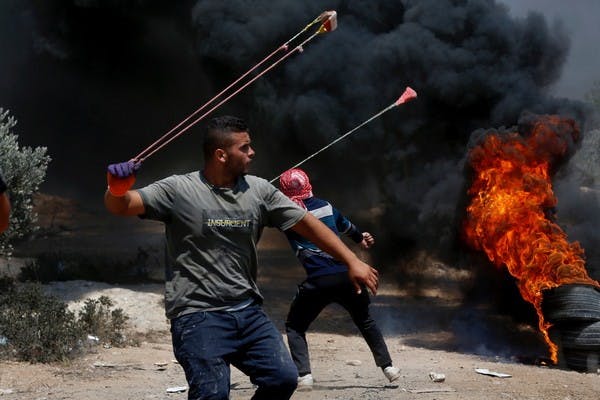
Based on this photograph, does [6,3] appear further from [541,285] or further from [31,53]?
[541,285]

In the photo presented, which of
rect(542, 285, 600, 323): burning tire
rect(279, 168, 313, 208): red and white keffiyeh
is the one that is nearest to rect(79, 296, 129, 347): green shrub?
rect(279, 168, 313, 208): red and white keffiyeh

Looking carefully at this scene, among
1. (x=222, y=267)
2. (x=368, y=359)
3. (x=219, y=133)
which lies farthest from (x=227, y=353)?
(x=368, y=359)

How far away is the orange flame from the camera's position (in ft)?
25.8

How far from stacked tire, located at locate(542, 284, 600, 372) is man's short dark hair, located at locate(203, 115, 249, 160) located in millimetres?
4832

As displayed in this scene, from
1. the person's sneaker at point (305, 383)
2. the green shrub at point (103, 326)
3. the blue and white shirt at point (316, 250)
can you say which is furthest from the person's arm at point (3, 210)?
the green shrub at point (103, 326)

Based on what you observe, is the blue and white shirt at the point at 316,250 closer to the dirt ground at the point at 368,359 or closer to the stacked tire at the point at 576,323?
the dirt ground at the point at 368,359

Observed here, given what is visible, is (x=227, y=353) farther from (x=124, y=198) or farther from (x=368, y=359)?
(x=368, y=359)

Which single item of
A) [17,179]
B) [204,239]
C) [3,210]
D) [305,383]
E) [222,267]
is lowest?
[305,383]

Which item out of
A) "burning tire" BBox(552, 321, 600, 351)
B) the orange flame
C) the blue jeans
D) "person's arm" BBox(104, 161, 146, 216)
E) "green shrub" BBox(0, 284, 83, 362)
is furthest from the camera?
the orange flame

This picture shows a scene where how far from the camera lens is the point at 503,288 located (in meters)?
11.0

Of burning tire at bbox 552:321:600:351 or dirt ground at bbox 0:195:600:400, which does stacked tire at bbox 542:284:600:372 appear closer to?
burning tire at bbox 552:321:600:351

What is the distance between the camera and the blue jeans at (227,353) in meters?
3.51

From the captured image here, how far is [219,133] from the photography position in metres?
3.81

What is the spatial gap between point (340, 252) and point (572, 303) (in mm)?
4637
